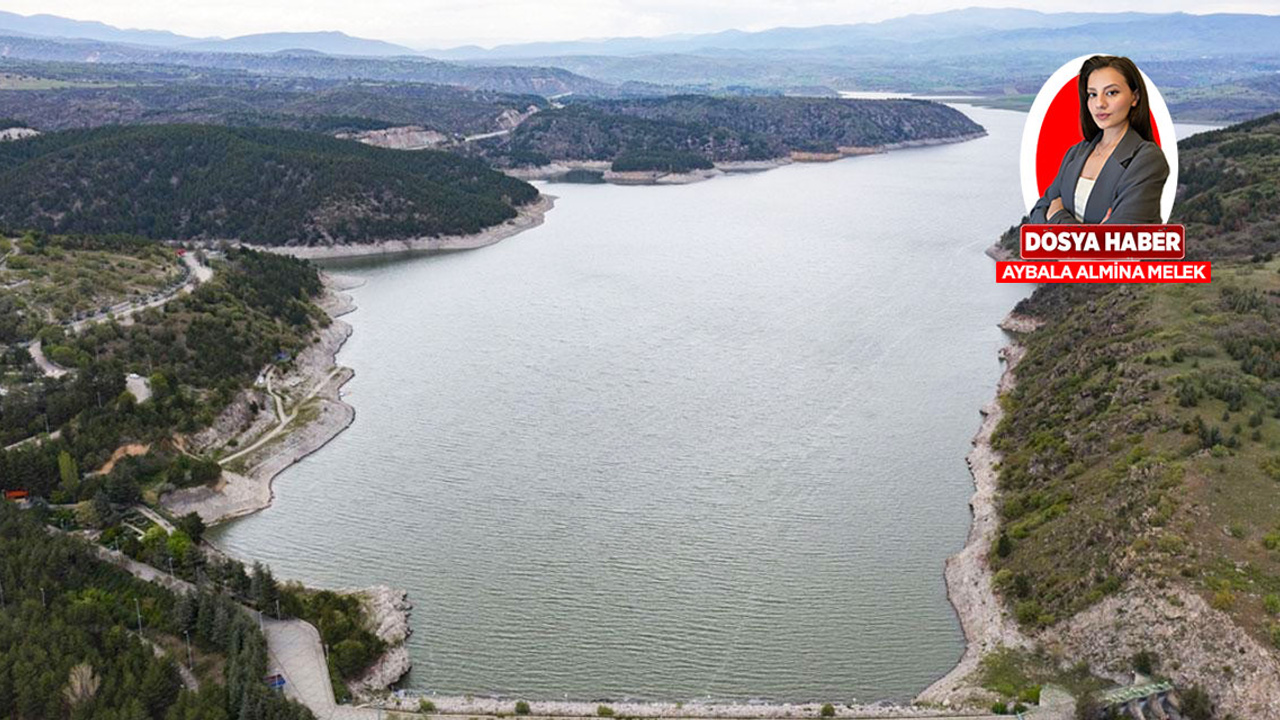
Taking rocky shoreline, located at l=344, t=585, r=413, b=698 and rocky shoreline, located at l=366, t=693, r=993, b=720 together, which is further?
rocky shoreline, located at l=344, t=585, r=413, b=698

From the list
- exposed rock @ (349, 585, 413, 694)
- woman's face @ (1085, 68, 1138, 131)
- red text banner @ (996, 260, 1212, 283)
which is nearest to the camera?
woman's face @ (1085, 68, 1138, 131)

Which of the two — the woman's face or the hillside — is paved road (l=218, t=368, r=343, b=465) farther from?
the woman's face

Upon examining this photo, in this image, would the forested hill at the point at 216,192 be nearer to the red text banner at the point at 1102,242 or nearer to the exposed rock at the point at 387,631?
the exposed rock at the point at 387,631

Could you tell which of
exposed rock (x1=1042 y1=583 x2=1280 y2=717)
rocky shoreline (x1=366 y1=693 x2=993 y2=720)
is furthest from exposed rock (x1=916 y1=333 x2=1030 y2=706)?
exposed rock (x1=1042 y1=583 x2=1280 y2=717)

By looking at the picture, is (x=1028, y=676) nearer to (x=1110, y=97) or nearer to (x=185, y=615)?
(x=1110, y=97)

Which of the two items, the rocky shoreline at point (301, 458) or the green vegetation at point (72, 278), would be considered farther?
the green vegetation at point (72, 278)

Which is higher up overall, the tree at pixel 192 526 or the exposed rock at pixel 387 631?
the tree at pixel 192 526

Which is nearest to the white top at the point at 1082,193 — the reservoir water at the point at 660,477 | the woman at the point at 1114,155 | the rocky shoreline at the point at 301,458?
the woman at the point at 1114,155
